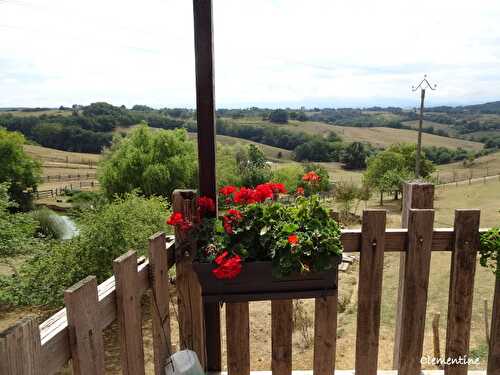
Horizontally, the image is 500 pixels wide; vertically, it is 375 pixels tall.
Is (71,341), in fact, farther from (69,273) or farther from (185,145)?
(185,145)

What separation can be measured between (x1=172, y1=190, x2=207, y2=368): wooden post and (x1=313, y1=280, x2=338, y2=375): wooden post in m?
0.51

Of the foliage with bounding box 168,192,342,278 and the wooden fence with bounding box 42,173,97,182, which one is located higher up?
the foliage with bounding box 168,192,342,278

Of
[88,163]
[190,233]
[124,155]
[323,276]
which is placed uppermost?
[190,233]

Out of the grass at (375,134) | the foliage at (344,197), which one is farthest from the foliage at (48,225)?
the grass at (375,134)

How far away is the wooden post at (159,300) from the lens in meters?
1.46

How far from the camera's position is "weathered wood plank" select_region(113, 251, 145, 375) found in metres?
1.25

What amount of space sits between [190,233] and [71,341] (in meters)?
0.65

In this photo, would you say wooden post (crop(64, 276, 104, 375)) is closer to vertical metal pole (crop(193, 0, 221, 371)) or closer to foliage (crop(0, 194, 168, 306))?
vertical metal pole (crop(193, 0, 221, 371))

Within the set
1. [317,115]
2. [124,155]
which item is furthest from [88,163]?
[317,115]

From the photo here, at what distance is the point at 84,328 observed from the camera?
105 centimetres

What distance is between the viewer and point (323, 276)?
60.3 inches

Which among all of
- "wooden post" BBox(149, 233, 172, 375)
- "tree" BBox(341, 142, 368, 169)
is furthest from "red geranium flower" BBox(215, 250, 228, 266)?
"tree" BBox(341, 142, 368, 169)

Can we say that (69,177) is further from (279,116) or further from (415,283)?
(415,283)

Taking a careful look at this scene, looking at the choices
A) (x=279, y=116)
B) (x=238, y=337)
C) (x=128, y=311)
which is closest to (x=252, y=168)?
(x=238, y=337)
